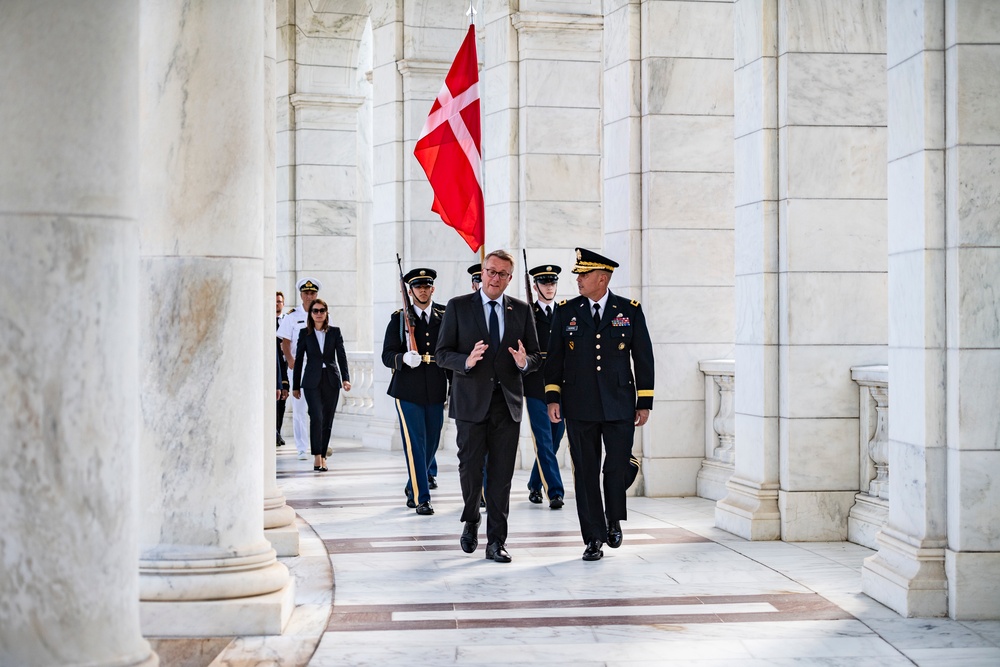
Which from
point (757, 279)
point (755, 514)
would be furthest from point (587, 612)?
point (757, 279)

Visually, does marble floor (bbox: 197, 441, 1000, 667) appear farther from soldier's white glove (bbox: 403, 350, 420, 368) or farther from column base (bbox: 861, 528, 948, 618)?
soldier's white glove (bbox: 403, 350, 420, 368)

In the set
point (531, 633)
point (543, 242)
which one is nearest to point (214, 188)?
point (531, 633)

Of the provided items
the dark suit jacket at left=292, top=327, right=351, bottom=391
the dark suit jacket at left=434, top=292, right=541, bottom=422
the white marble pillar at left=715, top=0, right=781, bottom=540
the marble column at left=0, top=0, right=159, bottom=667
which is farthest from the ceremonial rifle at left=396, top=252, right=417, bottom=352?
the marble column at left=0, top=0, right=159, bottom=667

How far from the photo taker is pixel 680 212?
39.5 ft

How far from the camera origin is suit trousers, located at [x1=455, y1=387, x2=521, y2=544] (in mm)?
8789

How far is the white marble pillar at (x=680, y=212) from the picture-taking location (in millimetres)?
11953

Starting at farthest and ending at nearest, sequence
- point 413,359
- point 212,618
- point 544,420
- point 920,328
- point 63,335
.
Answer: point 544,420
point 413,359
point 920,328
point 212,618
point 63,335

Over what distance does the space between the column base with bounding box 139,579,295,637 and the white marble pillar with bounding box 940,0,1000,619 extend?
367 cm

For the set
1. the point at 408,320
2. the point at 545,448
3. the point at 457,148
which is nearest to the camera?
the point at 408,320

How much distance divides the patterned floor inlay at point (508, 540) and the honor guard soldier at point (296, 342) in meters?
6.05

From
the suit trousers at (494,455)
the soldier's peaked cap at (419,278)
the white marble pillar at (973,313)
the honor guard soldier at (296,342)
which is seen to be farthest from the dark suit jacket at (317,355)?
the white marble pillar at (973,313)

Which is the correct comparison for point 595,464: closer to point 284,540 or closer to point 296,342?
point 284,540

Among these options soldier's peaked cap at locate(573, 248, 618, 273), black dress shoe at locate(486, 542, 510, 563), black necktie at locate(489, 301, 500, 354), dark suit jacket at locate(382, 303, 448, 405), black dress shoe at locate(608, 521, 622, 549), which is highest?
soldier's peaked cap at locate(573, 248, 618, 273)

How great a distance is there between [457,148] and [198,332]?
5535 mm
